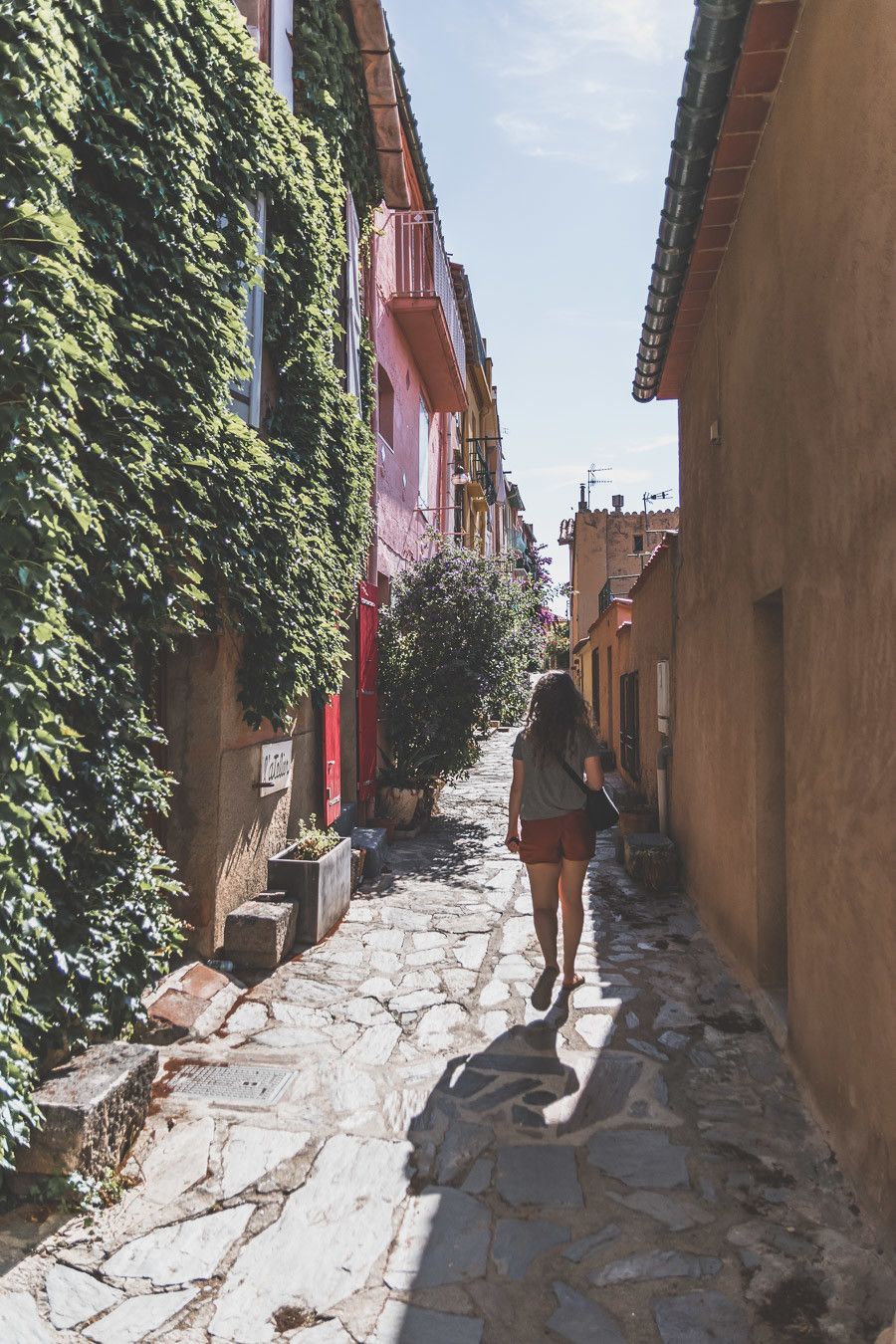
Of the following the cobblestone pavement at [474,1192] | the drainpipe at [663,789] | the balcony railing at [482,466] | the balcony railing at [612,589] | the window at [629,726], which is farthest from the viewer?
the balcony railing at [482,466]

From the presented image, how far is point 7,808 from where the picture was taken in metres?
3.06

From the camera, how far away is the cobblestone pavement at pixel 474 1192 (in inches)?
103

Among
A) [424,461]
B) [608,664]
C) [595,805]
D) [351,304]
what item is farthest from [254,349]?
[608,664]

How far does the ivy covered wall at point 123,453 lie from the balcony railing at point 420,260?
5224mm

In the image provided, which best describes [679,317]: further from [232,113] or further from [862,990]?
[862,990]

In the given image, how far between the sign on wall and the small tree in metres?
3.58

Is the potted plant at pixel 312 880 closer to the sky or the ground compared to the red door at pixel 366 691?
closer to the ground

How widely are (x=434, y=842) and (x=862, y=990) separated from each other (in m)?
7.16

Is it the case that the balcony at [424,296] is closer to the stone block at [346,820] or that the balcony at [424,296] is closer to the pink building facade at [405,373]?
the pink building facade at [405,373]

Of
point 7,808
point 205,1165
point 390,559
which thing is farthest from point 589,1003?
point 390,559

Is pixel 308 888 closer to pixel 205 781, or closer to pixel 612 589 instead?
pixel 205 781

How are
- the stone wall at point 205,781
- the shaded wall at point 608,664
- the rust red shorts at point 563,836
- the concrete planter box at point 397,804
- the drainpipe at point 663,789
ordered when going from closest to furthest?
the rust red shorts at point 563,836
the stone wall at point 205,781
the drainpipe at point 663,789
the concrete planter box at point 397,804
the shaded wall at point 608,664

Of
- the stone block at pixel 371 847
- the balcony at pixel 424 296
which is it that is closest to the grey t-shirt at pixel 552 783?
the stone block at pixel 371 847

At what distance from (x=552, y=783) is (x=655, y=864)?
2.96 metres
